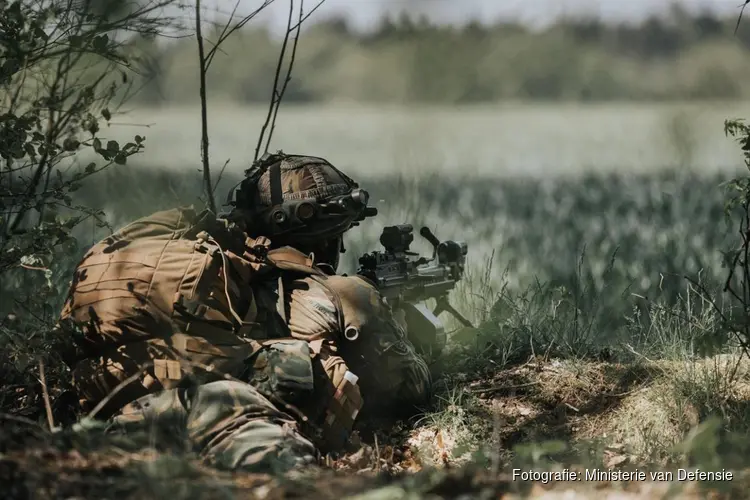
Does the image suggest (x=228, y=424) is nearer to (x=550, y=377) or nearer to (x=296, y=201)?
(x=296, y=201)

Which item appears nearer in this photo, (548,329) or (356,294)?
(356,294)

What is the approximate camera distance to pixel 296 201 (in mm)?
4328

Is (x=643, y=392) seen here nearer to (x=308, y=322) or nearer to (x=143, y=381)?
(x=308, y=322)

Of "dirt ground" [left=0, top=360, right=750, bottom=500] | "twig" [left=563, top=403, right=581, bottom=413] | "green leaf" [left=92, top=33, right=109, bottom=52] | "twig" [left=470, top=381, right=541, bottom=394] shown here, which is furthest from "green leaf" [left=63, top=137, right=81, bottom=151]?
"twig" [left=563, top=403, right=581, bottom=413]

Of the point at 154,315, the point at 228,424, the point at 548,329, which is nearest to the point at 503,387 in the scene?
the point at 548,329

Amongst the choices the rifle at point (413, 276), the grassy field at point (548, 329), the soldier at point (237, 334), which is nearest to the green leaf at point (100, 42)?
the soldier at point (237, 334)

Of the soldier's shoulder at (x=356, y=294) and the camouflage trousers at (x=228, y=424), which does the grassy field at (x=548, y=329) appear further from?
the soldier's shoulder at (x=356, y=294)

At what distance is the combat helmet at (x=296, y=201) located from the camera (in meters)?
4.33

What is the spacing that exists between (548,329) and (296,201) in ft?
5.20

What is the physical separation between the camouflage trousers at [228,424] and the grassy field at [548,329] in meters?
0.35

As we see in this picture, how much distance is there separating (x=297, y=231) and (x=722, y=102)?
7319 millimetres

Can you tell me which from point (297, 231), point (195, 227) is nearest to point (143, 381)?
point (195, 227)

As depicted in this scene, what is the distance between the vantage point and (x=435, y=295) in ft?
16.6

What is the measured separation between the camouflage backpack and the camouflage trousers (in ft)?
0.31
